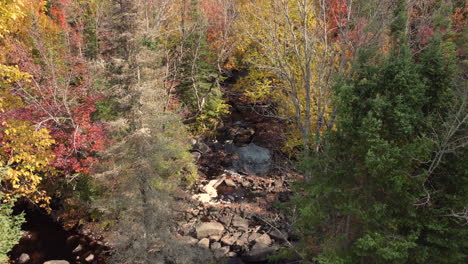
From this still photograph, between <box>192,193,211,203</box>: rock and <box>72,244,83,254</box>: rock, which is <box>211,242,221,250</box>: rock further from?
<box>72,244,83,254</box>: rock

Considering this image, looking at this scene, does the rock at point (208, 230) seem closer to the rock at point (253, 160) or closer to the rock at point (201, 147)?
the rock at point (253, 160)

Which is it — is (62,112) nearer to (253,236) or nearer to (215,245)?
(215,245)

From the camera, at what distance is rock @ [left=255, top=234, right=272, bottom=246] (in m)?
13.3

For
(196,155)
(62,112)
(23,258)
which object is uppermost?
(62,112)

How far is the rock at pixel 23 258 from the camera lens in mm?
13156

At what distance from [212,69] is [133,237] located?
14304mm

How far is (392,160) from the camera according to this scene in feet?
20.5

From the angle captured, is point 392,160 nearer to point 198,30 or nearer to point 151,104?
point 151,104

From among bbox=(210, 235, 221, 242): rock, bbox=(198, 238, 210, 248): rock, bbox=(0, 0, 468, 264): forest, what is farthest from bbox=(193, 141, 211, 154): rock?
bbox=(198, 238, 210, 248): rock

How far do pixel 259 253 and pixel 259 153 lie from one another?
29.6ft

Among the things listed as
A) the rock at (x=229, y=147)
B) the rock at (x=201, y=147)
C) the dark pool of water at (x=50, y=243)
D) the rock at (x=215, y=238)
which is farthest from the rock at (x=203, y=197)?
the dark pool of water at (x=50, y=243)

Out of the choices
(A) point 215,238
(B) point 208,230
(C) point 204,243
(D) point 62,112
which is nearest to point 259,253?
(A) point 215,238

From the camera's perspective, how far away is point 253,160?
2047 cm

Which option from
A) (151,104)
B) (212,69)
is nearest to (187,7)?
(212,69)
